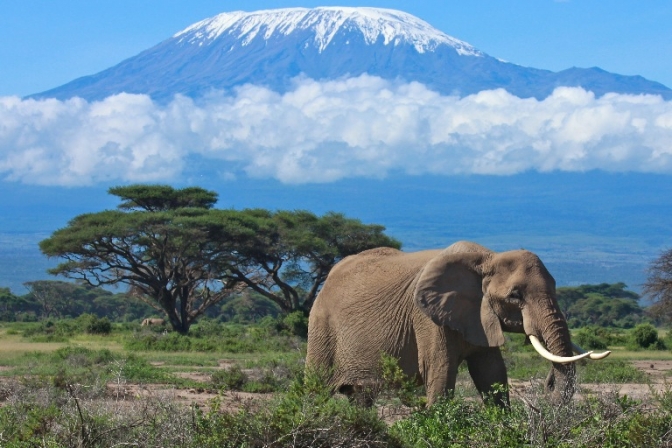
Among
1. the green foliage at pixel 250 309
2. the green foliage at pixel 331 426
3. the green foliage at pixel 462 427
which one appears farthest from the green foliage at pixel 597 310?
the green foliage at pixel 331 426

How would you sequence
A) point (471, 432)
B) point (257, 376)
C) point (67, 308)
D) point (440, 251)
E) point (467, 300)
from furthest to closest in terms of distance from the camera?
point (67, 308) → point (257, 376) → point (440, 251) → point (467, 300) → point (471, 432)

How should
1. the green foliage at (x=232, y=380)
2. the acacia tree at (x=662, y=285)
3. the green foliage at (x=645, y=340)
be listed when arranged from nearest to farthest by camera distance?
the green foliage at (x=232, y=380)
the green foliage at (x=645, y=340)
the acacia tree at (x=662, y=285)

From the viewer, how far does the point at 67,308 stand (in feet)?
194

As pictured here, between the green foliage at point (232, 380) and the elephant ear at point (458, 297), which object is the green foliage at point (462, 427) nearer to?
the elephant ear at point (458, 297)

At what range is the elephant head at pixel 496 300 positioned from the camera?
345 inches

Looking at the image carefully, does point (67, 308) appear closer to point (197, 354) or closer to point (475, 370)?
point (197, 354)

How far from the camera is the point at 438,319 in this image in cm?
943

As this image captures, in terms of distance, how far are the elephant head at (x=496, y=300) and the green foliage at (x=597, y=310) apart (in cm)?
4236

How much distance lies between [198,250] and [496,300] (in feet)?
94.3

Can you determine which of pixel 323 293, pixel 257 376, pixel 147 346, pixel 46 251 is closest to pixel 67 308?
pixel 46 251

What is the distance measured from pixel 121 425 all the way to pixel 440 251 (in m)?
3.88

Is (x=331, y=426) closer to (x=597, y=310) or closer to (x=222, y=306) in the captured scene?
(x=597, y=310)

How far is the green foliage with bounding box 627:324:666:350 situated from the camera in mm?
27562

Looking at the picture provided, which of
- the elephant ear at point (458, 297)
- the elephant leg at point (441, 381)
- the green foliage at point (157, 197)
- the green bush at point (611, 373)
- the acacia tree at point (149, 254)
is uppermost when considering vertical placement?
the green foliage at point (157, 197)
